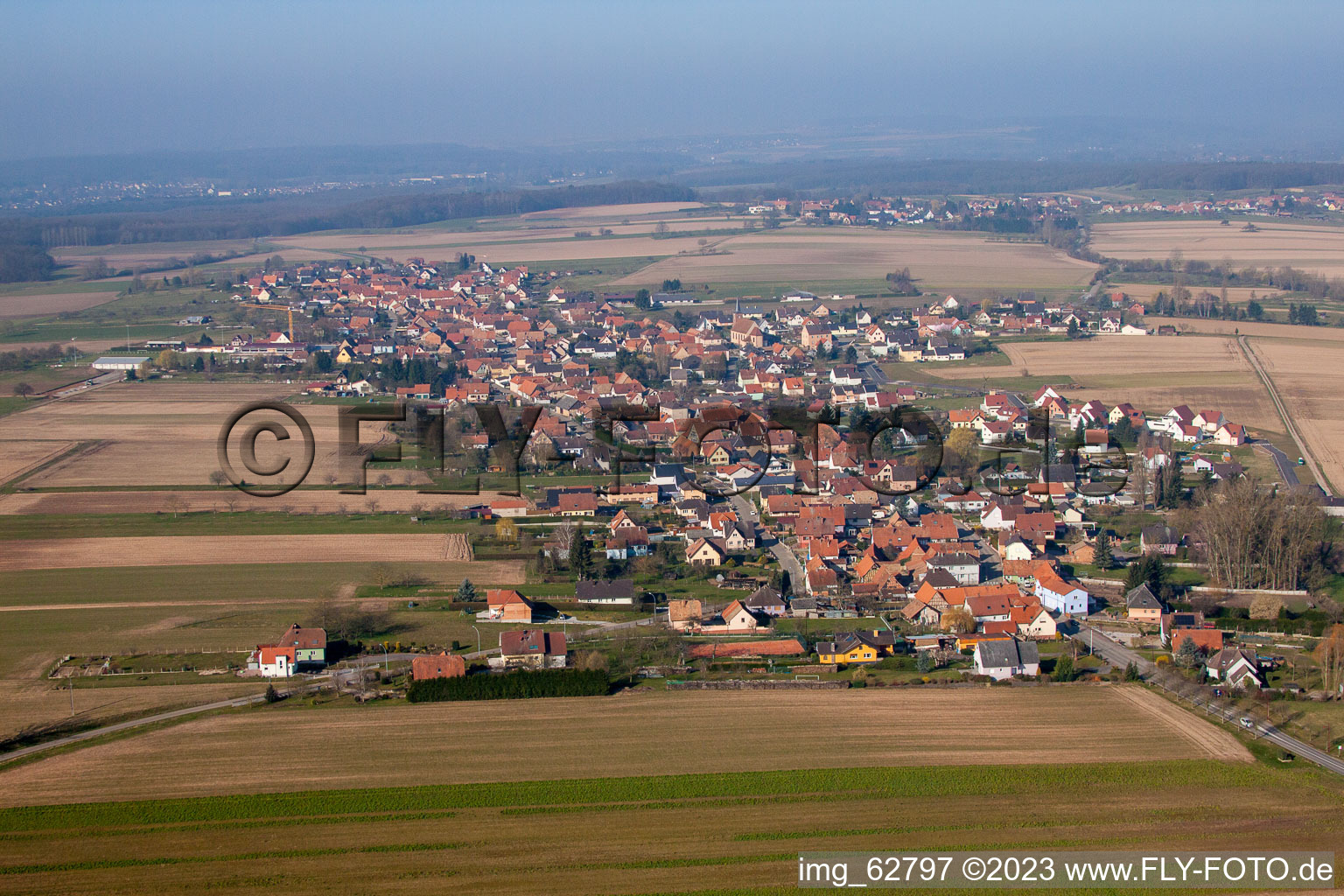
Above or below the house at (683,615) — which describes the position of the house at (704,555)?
above

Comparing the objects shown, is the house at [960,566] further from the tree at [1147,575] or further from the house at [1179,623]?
the house at [1179,623]

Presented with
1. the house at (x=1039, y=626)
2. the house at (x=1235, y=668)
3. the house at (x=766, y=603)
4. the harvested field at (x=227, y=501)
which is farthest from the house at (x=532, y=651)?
the house at (x=1235, y=668)

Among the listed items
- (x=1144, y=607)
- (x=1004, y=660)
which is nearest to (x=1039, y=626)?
(x=1144, y=607)

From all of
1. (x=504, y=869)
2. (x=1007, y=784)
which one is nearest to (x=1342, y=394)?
(x=1007, y=784)

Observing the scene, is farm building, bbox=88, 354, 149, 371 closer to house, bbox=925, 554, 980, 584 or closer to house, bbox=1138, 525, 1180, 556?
house, bbox=925, 554, 980, 584

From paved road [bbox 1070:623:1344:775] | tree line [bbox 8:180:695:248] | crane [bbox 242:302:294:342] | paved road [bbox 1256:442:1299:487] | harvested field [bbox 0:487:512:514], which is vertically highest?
tree line [bbox 8:180:695:248]

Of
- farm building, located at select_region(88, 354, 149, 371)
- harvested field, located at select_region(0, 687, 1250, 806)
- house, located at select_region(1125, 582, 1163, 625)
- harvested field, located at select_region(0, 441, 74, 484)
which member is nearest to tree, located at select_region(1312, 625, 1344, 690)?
harvested field, located at select_region(0, 687, 1250, 806)
